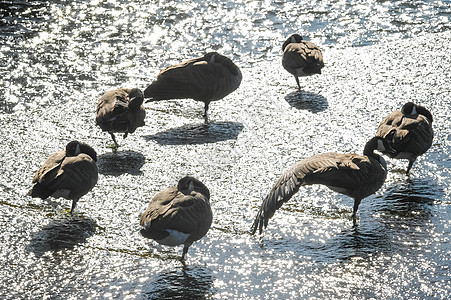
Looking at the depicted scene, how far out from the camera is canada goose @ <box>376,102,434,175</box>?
734 centimetres

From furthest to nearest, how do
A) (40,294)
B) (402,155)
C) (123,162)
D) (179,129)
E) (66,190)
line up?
1. (179,129)
2. (123,162)
3. (402,155)
4. (66,190)
5. (40,294)

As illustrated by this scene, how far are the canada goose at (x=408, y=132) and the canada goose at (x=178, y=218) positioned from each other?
2.35 m

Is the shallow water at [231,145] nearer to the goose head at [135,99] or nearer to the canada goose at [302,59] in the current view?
the canada goose at [302,59]

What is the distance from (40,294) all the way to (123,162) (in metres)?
2.70

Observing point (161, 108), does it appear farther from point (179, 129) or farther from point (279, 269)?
point (279, 269)

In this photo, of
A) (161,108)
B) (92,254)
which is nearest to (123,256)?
(92,254)

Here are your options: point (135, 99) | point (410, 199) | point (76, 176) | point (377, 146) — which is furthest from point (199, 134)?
point (410, 199)

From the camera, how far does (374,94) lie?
9516mm

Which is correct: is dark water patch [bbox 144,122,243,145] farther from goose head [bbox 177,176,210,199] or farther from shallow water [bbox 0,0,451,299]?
goose head [bbox 177,176,210,199]

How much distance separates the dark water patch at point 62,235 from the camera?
640 centimetres

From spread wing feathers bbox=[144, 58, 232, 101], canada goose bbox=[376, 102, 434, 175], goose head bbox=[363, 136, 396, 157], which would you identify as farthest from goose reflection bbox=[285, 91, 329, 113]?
goose head bbox=[363, 136, 396, 157]

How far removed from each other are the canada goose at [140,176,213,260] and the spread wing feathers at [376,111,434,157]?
2.35m

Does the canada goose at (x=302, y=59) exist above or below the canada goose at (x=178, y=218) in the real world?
above

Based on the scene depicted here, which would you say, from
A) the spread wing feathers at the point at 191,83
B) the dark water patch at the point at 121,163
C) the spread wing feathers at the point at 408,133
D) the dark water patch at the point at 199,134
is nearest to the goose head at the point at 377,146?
the spread wing feathers at the point at 408,133
